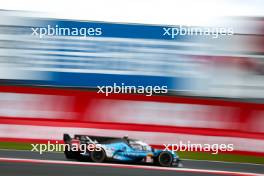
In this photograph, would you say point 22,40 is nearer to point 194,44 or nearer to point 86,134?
A: point 86,134

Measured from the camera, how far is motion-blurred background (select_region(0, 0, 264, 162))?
18.1 ft

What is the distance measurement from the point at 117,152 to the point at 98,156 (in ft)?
0.62

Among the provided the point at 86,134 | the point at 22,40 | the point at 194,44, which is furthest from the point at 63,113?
the point at 194,44

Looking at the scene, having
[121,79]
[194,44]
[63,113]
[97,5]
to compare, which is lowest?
[63,113]

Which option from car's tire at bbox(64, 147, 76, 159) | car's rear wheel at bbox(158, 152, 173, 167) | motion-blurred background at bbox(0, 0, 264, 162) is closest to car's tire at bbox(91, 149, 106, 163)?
car's tire at bbox(64, 147, 76, 159)

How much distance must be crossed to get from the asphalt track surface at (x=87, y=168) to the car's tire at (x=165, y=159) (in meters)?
0.07

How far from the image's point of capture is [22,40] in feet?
18.5

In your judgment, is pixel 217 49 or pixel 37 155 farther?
pixel 217 49

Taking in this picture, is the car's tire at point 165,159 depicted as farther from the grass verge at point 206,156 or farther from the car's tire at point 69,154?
the car's tire at point 69,154

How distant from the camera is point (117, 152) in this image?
510 centimetres

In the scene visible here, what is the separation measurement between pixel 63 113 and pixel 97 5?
1211 millimetres

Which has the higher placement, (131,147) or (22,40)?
(22,40)

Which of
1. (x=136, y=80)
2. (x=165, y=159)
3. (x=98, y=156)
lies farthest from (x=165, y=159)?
(x=136, y=80)

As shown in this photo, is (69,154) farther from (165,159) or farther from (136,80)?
(136,80)
